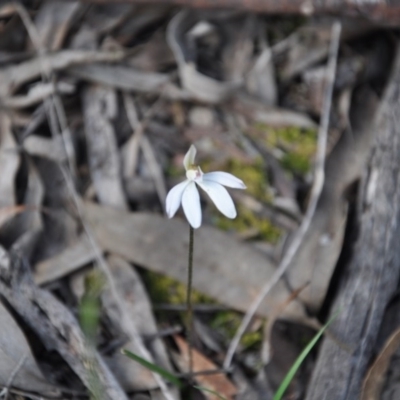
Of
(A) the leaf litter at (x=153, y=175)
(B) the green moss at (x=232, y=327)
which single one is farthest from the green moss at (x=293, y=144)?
(B) the green moss at (x=232, y=327)

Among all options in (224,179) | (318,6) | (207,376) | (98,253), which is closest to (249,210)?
(98,253)

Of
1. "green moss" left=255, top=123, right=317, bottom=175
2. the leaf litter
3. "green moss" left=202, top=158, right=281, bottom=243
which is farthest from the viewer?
"green moss" left=255, top=123, right=317, bottom=175

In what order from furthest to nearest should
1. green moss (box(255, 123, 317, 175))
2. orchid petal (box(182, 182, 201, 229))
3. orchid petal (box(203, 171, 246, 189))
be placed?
green moss (box(255, 123, 317, 175)) → orchid petal (box(203, 171, 246, 189)) → orchid petal (box(182, 182, 201, 229))

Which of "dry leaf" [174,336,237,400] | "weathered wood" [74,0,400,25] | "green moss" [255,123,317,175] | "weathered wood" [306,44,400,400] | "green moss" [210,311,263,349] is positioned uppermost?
"weathered wood" [74,0,400,25]

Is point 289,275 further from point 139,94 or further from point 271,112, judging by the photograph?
point 139,94

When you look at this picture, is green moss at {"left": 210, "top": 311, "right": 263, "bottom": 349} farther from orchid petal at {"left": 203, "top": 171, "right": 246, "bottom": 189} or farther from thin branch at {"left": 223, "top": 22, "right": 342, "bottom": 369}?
orchid petal at {"left": 203, "top": 171, "right": 246, "bottom": 189}

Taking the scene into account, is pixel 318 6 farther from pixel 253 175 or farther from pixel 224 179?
pixel 224 179

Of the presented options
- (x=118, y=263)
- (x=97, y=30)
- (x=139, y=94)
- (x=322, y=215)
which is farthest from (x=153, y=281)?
(x=97, y=30)

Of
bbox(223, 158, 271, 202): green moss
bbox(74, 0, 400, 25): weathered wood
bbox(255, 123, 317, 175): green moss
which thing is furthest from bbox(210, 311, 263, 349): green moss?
bbox(74, 0, 400, 25): weathered wood
